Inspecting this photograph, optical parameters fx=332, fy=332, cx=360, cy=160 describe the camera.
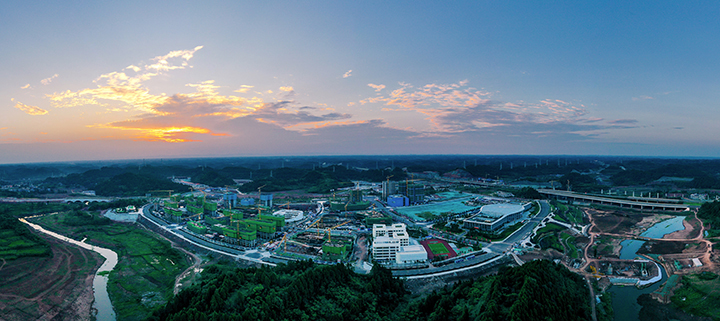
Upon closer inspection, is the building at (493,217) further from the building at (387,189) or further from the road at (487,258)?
the building at (387,189)

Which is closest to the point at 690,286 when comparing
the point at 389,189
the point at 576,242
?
the point at 576,242

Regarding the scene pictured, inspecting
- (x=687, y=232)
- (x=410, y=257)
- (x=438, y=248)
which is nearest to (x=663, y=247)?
(x=687, y=232)

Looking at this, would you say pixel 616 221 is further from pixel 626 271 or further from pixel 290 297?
pixel 290 297

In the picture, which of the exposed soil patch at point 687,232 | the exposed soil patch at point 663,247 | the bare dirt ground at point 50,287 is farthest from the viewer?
the exposed soil patch at point 687,232

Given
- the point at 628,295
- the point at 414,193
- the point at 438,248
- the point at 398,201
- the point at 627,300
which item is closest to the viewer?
the point at 627,300

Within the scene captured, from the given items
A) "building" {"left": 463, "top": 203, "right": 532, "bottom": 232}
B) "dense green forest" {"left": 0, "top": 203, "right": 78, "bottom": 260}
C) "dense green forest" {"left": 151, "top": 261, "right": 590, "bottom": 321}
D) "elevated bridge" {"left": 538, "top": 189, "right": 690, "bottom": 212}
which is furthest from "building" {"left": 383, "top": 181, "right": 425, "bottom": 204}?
"dense green forest" {"left": 0, "top": 203, "right": 78, "bottom": 260}

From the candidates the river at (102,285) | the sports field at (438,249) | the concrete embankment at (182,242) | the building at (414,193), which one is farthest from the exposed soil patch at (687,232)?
the river at (102,285)

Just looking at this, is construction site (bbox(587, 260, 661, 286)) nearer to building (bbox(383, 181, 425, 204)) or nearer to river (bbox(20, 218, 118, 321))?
building (bbox(383, 181, 425, 204))
